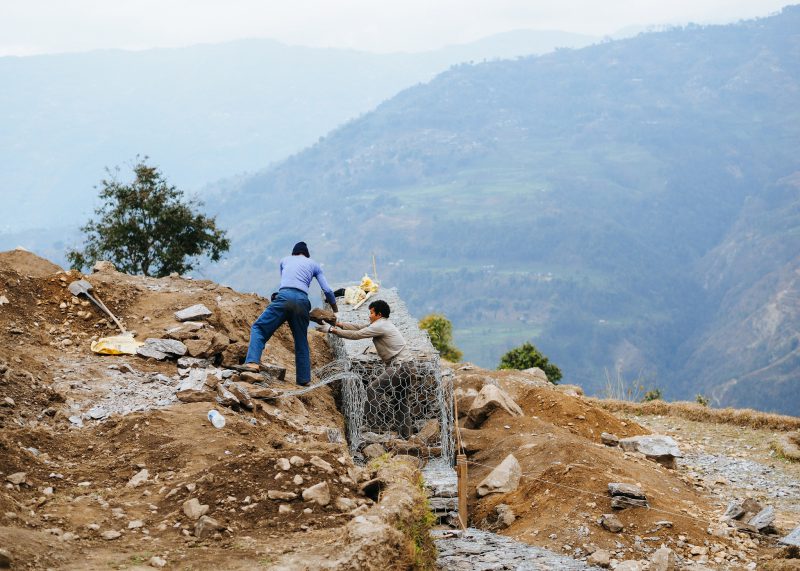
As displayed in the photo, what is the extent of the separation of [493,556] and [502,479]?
1967mm

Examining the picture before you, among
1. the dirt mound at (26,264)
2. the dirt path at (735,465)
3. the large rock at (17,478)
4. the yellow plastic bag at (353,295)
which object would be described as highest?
the dirt mound at (26,264)

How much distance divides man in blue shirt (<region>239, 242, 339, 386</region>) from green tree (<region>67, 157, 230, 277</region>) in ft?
44.6

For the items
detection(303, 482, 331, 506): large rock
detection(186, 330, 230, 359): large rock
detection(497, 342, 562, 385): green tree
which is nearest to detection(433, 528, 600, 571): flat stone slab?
detection(303, 482, 331, 506): large rock

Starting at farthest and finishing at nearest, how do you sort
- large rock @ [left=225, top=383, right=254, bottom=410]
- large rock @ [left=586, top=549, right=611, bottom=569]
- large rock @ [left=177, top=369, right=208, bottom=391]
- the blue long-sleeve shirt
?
the blue long-sleeve shirt < large rock @ [left=177, top=369, right=208, bottom=391] < large rock @ [left=225, top=383, right=254, bottom=410] < large rock @ [left=586, top=549, right=611, bottom=569]

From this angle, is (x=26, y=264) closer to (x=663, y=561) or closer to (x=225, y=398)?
(x=225, y=398)

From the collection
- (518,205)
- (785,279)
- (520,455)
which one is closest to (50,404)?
(520,455)

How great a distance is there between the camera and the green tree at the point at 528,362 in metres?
27.9

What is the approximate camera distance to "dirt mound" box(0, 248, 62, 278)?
1198cm

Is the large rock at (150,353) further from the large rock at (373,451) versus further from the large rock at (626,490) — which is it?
the large rock at (626,490)

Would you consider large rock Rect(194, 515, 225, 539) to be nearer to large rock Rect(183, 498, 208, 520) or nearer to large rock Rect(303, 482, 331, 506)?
large rock Rect(183, 498, 208, 520)

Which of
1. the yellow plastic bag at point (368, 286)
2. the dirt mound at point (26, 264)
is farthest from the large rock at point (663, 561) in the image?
the yellow plastic bag at point (368, 286)

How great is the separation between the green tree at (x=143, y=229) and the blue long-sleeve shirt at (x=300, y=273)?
13.5 meters

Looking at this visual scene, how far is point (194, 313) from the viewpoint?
11734 millimetres

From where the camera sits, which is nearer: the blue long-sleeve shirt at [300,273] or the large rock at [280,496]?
the large rock at [280,496]
